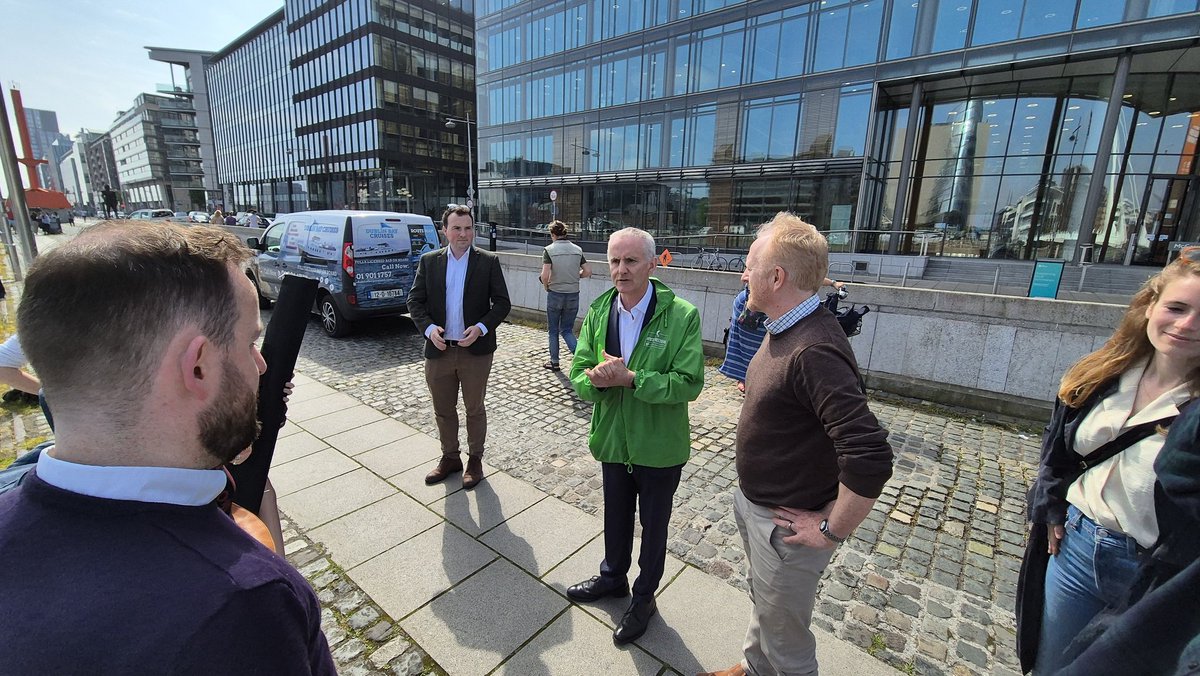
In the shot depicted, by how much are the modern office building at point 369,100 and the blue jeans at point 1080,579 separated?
171 ft

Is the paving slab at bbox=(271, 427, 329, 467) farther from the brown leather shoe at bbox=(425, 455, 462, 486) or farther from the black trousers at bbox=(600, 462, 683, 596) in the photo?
the black trousers at bbox=(600, 462, 683, 596)

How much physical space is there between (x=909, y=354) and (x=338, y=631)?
6414 mm

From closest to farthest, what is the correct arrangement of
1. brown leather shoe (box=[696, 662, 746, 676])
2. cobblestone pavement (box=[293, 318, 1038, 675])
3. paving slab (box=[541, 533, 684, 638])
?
1. brown leather shoe (box=[696, 662, 746, 676])
2. cobblestone pavement (box=[293, 318, 1038, 675])
3. paving slab (box=[541, 533, 684, 638])

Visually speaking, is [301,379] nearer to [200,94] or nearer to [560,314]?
[560,314]

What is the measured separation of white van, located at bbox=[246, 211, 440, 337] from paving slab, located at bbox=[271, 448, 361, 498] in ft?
14.7

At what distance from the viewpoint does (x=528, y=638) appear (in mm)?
2578

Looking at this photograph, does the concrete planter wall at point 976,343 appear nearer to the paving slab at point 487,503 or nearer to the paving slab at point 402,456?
the paving slab at point 487,503

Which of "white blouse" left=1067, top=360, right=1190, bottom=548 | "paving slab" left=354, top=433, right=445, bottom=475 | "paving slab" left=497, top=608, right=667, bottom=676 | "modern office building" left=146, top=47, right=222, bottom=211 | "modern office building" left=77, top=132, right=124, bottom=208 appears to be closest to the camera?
"white blouse" left=1067, top=360, right=1190, bottom=548

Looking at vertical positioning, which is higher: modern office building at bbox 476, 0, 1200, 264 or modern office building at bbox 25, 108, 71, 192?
modern office building at bbox 25, 108, 71, 192

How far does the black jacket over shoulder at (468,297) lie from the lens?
13.4 feet

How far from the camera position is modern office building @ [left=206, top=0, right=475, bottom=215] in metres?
51.9

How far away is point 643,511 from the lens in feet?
8.46

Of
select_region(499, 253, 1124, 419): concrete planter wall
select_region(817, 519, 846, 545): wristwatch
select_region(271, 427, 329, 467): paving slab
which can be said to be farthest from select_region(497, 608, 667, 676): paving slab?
select_region(499, 253, 1124, 419): concrete planter wall

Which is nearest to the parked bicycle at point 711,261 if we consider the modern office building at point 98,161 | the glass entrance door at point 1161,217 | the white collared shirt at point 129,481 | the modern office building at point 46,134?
the glass entrance door at point 1161,217
